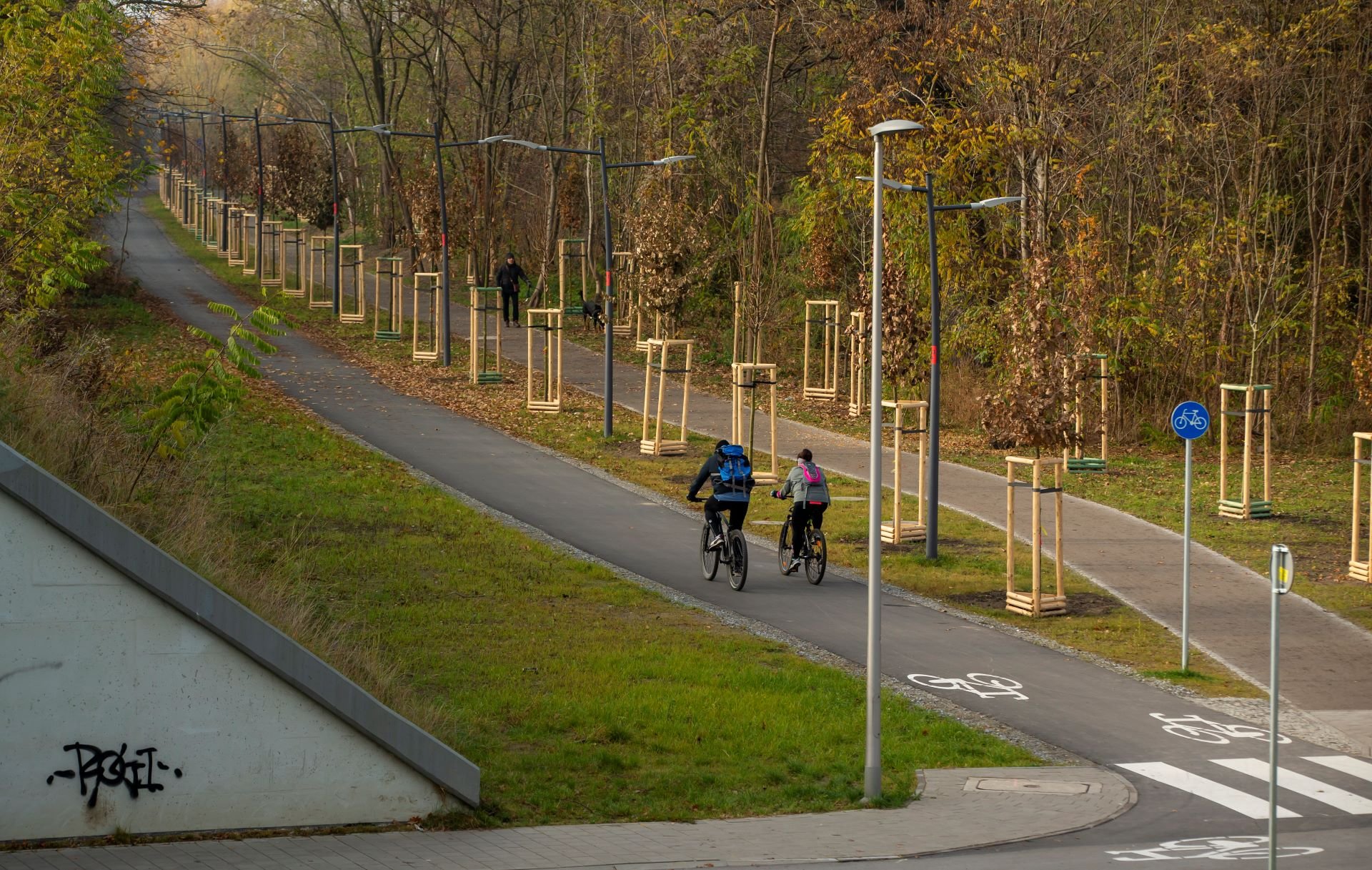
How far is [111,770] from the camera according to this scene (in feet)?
32.0

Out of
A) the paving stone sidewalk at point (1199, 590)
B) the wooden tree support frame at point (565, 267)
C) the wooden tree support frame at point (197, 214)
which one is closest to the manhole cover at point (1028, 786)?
the paving stone sidewalk at point (1199, 590)

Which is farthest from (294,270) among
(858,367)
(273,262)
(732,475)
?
(732,475)

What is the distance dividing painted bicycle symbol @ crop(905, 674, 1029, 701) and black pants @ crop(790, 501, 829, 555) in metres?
4.03

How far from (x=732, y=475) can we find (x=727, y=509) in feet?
1.38

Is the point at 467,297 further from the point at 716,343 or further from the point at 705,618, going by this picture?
the point at 705,618

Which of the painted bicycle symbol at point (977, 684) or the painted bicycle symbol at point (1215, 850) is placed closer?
the painted bicycle symbol at point (1215, 850)

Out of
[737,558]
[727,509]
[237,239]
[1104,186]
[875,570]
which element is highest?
[237,239]

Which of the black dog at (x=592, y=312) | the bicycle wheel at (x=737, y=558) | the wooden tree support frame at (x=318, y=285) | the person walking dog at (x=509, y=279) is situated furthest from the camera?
the wooden tree support frame at (x=318, y=285)

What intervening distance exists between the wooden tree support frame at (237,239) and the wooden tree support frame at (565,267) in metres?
15.1

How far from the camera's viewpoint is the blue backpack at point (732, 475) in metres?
18.8

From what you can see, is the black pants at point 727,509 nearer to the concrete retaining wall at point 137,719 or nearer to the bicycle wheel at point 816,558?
the bicycle wheel at point 816,558

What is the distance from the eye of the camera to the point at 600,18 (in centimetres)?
4703

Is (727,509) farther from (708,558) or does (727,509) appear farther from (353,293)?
(353,293)

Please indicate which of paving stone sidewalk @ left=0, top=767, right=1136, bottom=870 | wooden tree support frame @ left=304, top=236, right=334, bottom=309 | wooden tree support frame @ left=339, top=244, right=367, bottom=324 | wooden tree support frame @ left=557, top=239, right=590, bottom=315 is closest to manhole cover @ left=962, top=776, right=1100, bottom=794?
paving stone sidewalk @ left=0, top=767, right=1136, bottom=870
